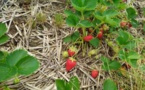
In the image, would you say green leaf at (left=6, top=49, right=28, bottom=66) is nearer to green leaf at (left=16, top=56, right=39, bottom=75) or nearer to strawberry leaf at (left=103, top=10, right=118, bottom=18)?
green leaf at (left=16, top=56, right=39, bottom=75)

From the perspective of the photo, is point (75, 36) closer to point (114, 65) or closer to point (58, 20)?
point (58, 20)

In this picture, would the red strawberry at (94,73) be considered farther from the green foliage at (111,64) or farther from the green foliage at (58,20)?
the green foliage at (58,20)

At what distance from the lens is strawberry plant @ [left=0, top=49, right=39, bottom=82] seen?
4.68ft

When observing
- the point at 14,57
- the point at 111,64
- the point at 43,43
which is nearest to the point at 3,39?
the point at 14,57

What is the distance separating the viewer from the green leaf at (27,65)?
1458mm

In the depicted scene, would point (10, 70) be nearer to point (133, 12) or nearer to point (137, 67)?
point (137, 67)

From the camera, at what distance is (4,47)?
1.78 metres

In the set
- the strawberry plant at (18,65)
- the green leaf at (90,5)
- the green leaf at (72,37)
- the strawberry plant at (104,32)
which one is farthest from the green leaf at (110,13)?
the strawberry plant at (18,65)

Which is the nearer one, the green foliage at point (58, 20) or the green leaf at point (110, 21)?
the green leaf at point (110, 21)

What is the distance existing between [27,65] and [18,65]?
45mm

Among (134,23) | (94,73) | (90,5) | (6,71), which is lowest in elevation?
(94,73)

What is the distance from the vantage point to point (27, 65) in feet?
4.86

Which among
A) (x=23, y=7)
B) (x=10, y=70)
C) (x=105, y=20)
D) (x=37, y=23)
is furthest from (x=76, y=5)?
(x=10, y=70)

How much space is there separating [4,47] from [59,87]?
0.55 metres
